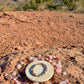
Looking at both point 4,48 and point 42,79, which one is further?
point 4,48

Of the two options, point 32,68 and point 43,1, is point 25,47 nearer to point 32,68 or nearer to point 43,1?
point 32,68

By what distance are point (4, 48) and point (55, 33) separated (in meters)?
1.80

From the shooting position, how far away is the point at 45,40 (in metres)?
3.57

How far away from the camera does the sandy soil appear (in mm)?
2183

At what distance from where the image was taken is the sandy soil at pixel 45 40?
2183 millimetres

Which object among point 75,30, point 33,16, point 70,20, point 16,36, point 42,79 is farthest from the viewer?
point 33,16

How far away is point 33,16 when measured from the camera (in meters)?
5.09

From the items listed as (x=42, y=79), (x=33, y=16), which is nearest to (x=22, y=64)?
(x=42, y=79)

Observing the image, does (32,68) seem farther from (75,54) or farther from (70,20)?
(70,20)

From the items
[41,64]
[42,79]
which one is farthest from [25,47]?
[42,79]

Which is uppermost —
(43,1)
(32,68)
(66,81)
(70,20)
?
(43,1)

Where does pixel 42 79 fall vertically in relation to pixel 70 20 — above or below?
below

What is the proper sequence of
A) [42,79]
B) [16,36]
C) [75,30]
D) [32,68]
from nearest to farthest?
[42,79], [32,68], [16,36], [75,30]

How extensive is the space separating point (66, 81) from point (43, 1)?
8.07 m
